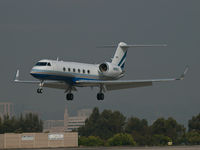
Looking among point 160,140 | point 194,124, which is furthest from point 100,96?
point 194,124

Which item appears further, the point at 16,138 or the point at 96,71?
the point at 16,138

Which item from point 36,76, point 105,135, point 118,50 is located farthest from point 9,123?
point 36,76

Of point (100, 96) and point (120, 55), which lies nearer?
point (100, 96)

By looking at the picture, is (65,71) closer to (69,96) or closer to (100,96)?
(69,96)

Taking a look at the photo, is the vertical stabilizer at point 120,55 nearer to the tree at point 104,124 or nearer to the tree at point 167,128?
the tree at point 167,128

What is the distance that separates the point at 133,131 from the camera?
4424 inches

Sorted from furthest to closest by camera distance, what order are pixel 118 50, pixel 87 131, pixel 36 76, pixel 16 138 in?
pixel 87 131 < pixel 16 138 < pixel 118 50 < pixel 36 76

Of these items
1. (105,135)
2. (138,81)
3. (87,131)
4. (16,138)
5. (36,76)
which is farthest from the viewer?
(87,131)

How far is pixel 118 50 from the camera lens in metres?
58.8

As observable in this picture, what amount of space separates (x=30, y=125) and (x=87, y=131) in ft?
65.7

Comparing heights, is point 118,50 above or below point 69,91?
above

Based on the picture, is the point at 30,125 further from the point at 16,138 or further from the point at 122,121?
the point at 16,138

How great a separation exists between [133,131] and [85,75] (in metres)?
62.6

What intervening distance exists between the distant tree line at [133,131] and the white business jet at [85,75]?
43.7 metres
